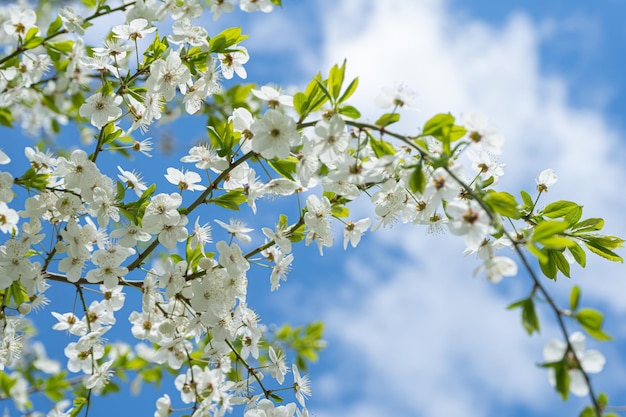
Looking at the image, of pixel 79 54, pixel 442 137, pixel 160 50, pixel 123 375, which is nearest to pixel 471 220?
pixel 442 137

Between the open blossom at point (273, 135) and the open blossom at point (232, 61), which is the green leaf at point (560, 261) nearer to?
the open blossom at point (273, 135)

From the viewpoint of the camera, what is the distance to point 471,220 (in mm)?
1597

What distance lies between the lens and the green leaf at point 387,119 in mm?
1741

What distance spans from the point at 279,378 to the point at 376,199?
2.39 feet

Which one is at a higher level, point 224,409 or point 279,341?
point 279,341

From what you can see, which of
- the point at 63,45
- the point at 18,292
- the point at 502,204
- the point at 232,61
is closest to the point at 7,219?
the point at 18,292

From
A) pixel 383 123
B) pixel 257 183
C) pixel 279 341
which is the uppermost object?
pixel 279 341

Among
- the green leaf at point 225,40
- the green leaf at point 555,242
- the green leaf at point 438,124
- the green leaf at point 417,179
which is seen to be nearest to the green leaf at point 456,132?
the green leaf at point 438,124

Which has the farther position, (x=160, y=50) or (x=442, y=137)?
(x=160, y=50)

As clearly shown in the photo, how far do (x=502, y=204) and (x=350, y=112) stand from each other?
467 mm

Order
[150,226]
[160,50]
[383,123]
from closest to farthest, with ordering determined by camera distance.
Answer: [383,123]
[150,226]
[160,50]

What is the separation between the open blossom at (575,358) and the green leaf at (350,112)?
0.75 meters

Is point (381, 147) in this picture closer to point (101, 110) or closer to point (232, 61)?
point (232, 61)

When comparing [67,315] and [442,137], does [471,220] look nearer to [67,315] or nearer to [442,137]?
[442,137]
